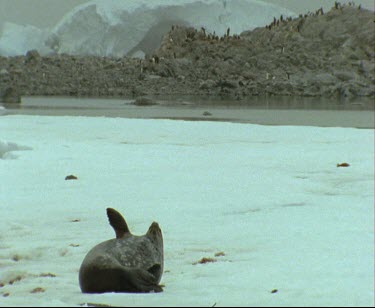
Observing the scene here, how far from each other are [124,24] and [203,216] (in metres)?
59.8

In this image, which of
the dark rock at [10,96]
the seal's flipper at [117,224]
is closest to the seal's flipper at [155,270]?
the seal's flipper at [117,224]

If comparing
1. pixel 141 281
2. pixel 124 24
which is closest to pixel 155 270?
pixel 141 281

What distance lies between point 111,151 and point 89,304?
7272 millimetres

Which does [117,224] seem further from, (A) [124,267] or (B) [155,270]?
(A) [124,267]

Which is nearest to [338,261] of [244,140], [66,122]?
[244,140]

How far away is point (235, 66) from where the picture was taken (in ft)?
192

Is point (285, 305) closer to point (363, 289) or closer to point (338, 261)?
point (363, 289)

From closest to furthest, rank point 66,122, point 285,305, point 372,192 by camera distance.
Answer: point 285,305, point 372,192, point 66,122

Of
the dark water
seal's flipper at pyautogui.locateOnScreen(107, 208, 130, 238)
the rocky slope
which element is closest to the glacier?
the rocky slope

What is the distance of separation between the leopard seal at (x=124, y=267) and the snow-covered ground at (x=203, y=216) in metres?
0.09

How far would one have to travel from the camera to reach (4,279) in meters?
3.84

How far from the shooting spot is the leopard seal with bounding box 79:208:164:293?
327 cm

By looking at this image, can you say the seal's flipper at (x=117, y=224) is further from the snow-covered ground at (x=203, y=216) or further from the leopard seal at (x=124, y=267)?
the snow-covered ground at (x=203, y=216)

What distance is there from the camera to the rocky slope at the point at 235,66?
5397cm
